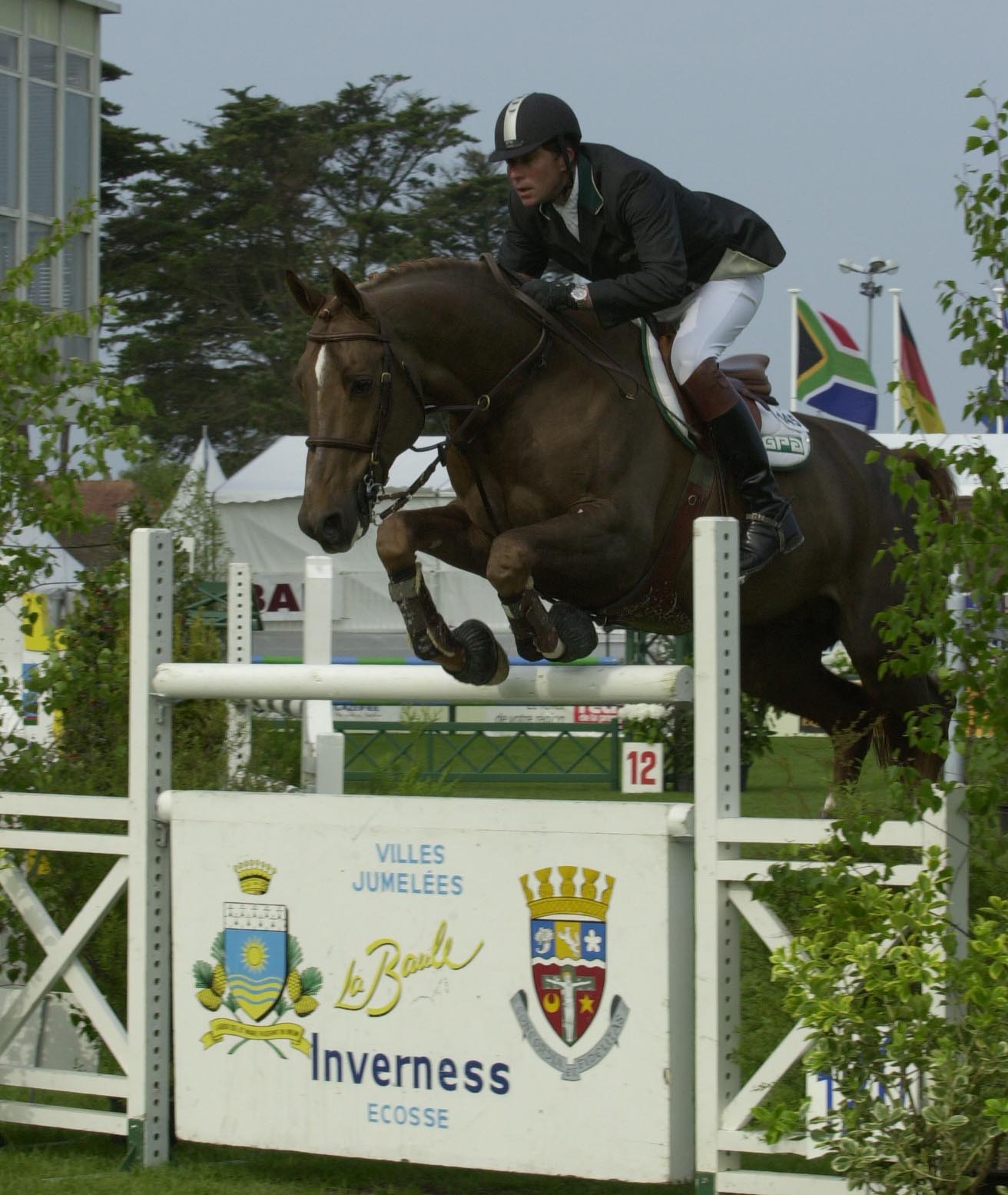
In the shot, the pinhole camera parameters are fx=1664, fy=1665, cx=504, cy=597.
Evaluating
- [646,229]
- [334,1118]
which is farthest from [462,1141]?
[646,229]

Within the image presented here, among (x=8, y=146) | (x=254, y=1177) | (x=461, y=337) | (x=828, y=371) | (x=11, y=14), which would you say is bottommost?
(x=254, y=1177)

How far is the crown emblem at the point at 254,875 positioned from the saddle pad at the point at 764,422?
1515 millimetres

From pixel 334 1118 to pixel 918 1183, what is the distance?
1302 mm

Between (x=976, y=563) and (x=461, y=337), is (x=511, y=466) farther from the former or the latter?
(x=976, y=563)

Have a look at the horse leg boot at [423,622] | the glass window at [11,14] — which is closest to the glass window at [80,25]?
the glass window at [11,14]

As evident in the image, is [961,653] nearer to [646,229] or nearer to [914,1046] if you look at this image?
[914,1046]

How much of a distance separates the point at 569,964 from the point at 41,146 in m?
22.9

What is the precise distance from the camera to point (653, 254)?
394cm

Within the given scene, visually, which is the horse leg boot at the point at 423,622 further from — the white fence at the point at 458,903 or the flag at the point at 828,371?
the flag at the point at 828,371

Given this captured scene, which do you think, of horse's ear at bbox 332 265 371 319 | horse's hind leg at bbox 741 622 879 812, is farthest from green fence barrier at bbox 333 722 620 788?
horse's ear at bbox 332 265 371 319

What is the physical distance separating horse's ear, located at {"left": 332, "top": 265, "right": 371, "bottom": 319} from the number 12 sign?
19.6 feet

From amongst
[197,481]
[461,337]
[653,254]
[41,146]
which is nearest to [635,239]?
[653,254]

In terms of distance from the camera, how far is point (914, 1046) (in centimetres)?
249

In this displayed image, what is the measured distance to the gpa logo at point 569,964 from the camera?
3.09 meters
